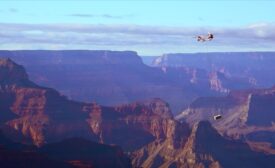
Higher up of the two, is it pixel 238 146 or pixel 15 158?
pixel 15 158

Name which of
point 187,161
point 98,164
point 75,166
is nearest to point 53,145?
point 98,164

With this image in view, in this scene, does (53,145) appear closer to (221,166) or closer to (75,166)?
(75,166)

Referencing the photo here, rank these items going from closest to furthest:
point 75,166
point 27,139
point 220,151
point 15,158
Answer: point 15,158 < point 75,166 < point 27,139 < point 220,151

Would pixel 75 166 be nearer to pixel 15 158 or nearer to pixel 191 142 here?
pixel 15 158

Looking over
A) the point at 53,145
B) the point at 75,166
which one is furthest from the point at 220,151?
the point at 75,166

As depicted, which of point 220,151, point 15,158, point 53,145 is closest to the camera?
point 15,158

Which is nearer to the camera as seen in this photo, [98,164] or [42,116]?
[98,164]
